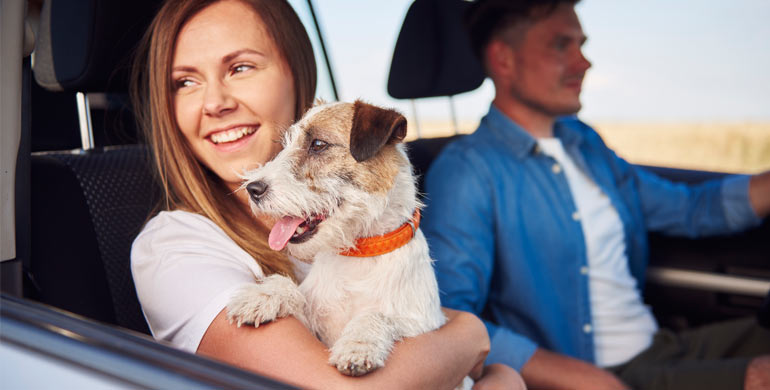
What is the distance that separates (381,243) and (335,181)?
0.23 m

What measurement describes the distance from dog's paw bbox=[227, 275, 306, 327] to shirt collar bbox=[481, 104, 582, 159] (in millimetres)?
1661

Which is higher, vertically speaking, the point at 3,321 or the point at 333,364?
the point at 3,321

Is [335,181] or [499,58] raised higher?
[499,58]

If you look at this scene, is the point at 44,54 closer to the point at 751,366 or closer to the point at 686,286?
the point at 751,366

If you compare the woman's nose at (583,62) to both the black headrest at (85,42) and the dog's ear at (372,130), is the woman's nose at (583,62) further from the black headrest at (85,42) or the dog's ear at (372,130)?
the black headrest at (85,42)

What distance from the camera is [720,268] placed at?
3.36m

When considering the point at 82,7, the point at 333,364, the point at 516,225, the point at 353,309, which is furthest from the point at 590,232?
the point at 82,7

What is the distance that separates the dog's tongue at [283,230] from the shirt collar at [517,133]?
167 cm

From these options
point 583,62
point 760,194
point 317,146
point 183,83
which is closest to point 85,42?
point 183,83

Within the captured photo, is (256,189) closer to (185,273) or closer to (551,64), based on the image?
(185,273)

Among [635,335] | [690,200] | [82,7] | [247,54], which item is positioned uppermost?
[82,7]

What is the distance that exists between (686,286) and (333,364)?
266 cm

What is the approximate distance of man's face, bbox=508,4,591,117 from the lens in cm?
306

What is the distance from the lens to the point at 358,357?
55.2 inches
